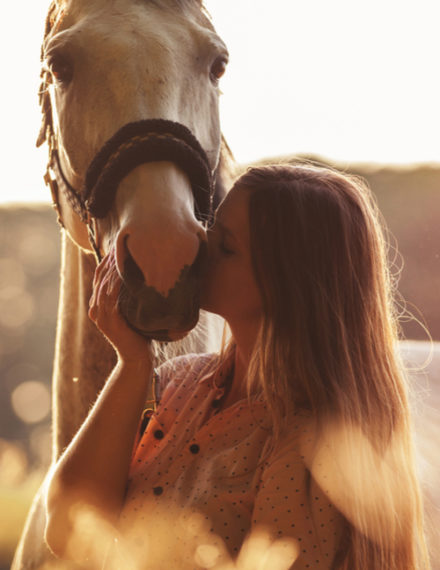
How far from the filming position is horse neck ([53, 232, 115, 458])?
1.99 metres

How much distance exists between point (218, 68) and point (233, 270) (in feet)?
2.85

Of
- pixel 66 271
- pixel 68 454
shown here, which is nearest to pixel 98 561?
pixel 68 454

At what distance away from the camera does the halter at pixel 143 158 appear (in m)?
1.44

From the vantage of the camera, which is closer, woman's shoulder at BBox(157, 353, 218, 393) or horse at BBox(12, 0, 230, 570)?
horse at BBox(12, 0, 230, 570)

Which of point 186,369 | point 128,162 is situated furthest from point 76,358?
point 128,162

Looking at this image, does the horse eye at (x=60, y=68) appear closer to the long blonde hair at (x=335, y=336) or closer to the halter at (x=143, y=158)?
the halter at (x=143, y=158)

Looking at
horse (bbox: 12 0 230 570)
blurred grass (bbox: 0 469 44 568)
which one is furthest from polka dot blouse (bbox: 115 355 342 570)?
blurred grass (bbox: 0 469 44 568)

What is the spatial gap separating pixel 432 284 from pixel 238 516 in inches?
358

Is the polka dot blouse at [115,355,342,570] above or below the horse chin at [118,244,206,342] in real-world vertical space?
below

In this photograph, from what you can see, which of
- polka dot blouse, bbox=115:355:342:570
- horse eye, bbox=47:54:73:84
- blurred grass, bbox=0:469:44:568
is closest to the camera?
polka dot blouse, bbox=115:355:342:570

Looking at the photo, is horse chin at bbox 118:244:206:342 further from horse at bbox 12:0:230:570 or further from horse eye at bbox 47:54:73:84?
horse eye at bbox 47:54:73:84

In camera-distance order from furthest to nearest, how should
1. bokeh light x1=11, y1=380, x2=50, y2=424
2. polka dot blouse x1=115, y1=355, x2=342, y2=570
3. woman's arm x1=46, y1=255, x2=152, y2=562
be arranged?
bokeh light x1=11, y1=380, x2=50, y2=424 → woman's arm x1=46, y1=255, x2=152, y2=562 → polka dot blouse x1=115, y1=355, x2=342, y2=570

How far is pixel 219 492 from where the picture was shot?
1115 mm

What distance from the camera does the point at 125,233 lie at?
4.22 ft
